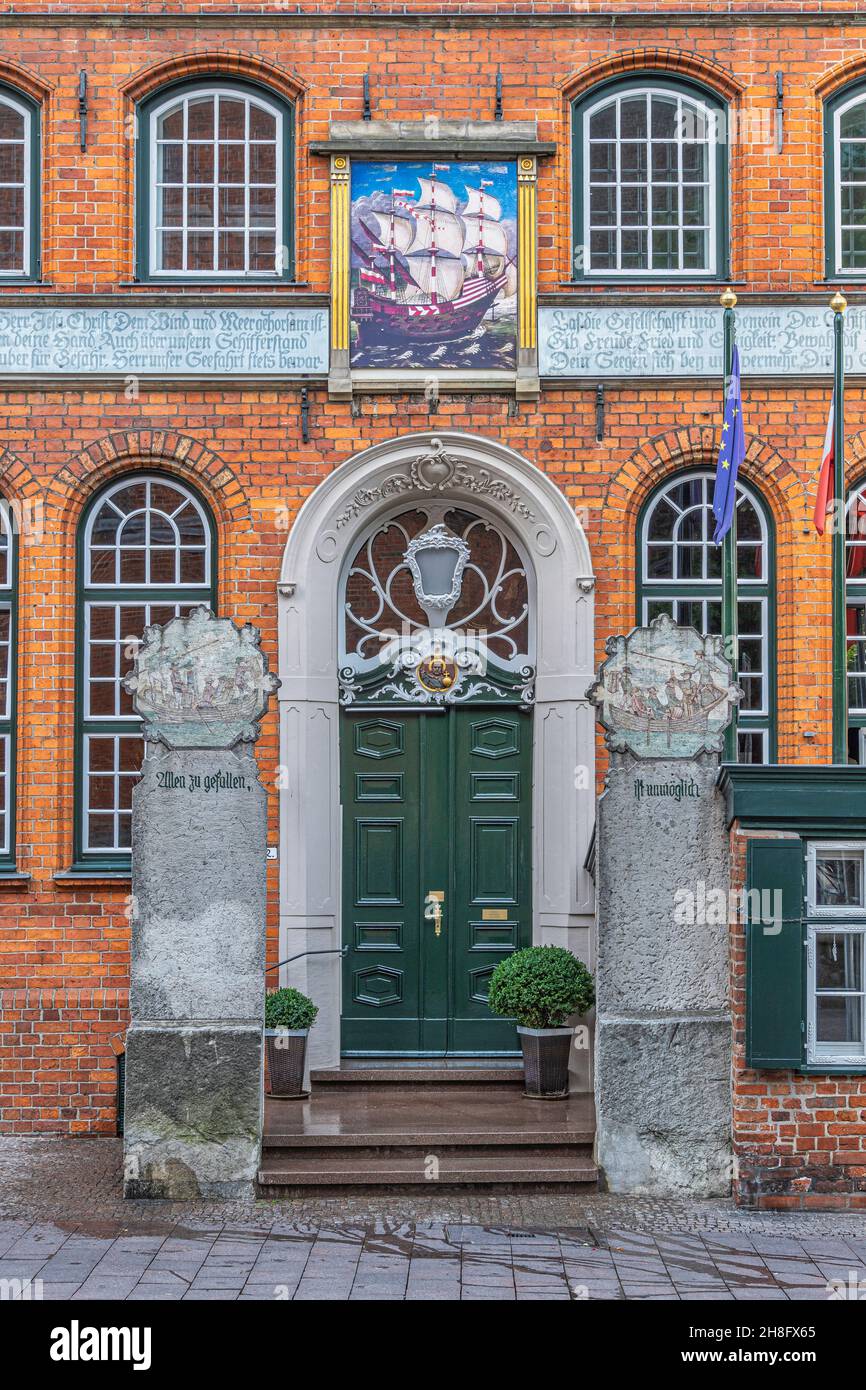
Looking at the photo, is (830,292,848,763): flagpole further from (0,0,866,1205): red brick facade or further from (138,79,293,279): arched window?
(138,79,293,279): arched window

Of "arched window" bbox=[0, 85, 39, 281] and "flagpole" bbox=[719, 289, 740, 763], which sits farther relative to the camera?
"arched window" bbox=[0, 85, 39, 281]

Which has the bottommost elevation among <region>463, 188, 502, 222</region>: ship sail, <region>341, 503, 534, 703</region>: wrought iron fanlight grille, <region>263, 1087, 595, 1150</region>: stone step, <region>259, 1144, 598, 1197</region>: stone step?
<region>259, 1144, 598, 1197</region>: stone step

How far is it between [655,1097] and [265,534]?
523 cm

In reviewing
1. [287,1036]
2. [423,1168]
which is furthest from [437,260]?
[423,1168]

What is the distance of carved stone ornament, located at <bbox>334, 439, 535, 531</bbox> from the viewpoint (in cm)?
1300

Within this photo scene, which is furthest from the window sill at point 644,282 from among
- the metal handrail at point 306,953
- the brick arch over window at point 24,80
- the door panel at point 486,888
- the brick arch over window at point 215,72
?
the metal handrail at point 306,953

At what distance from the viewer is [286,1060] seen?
463 inches

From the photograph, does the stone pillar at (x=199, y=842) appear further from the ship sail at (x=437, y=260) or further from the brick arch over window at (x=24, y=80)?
the brick arch over window at (x=24, y=80)

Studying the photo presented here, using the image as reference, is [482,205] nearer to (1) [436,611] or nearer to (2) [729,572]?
(1) [436,611]

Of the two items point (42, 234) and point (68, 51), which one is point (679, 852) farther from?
point (68, 51)

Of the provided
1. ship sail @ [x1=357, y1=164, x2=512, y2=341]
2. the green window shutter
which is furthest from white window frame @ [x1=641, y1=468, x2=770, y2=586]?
the green window shutter

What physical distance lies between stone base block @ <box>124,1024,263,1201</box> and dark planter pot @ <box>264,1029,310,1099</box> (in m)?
1.24

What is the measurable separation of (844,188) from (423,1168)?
8.15 metres

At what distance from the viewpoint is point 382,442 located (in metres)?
12.9
